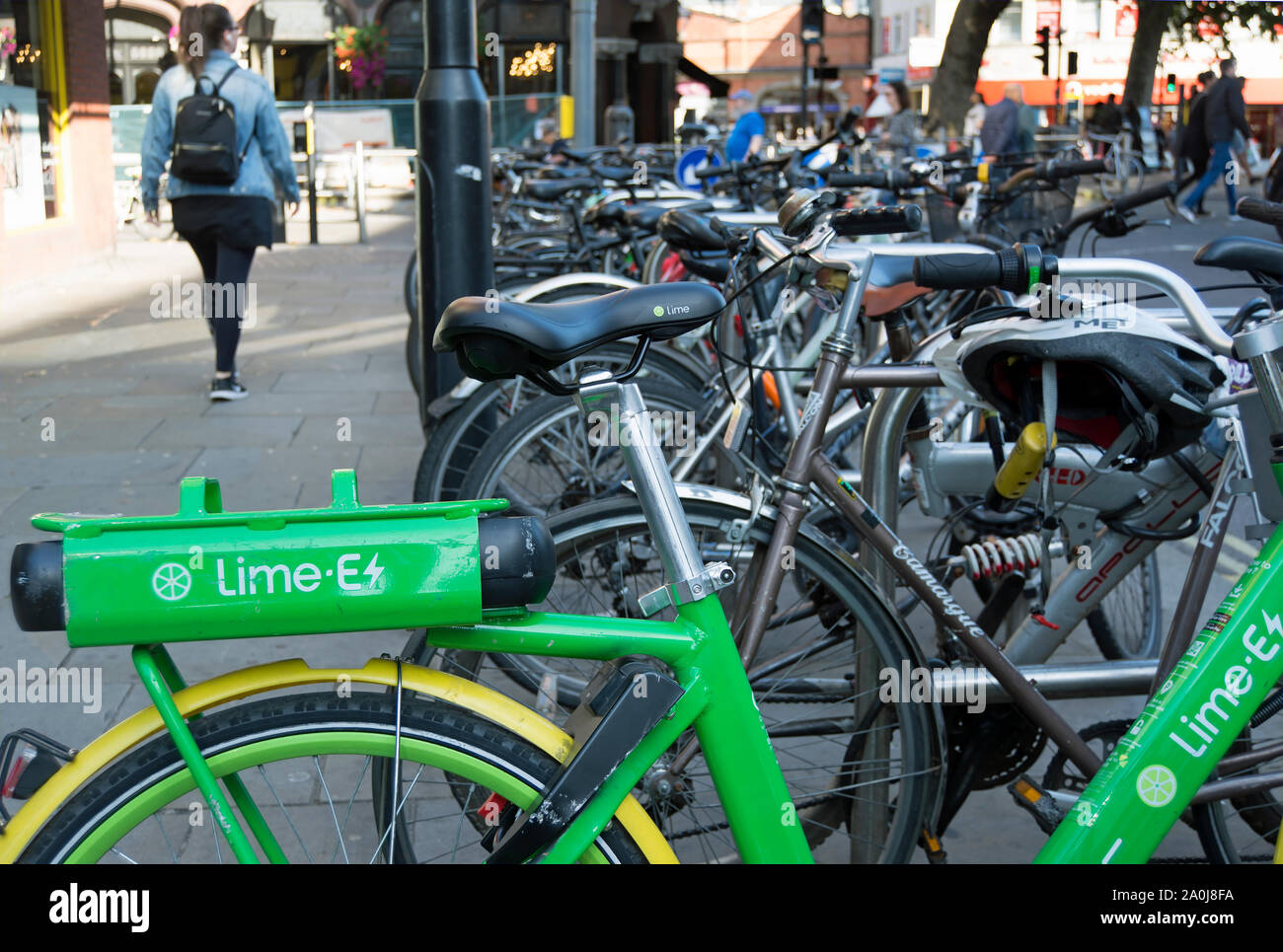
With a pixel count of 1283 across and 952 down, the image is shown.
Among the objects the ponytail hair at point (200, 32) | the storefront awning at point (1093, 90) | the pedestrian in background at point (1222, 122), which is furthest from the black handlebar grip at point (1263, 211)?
the storefront awning at point (1093, 90)

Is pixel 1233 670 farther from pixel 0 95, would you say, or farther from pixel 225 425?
pixel 0 95

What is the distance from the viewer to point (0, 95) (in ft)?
35.2

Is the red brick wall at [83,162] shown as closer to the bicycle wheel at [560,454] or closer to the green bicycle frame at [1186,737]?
the bicycle wheel at [560,454]

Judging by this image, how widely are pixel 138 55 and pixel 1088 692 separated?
77.8 feet

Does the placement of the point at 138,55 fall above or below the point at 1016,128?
above

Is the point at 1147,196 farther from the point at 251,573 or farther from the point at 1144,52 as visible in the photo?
the point at 1144,52

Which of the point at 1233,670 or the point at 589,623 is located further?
the point at 1233,670

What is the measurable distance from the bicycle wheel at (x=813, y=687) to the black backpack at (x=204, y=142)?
15.2 ft

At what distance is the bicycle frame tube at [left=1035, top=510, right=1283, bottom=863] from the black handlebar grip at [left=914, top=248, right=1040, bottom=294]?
537mm

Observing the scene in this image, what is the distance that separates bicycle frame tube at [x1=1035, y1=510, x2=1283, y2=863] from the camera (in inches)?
75.4

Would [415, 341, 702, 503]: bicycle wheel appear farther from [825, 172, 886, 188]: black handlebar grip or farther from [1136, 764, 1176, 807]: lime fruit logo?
[1136, 764, 1176, 807]: lime fruit logo

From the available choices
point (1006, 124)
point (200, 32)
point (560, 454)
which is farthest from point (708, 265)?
point (1006, 124)
